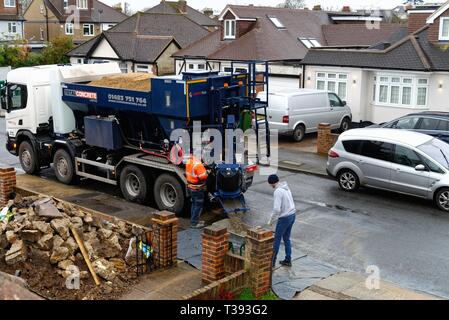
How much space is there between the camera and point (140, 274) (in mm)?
9867

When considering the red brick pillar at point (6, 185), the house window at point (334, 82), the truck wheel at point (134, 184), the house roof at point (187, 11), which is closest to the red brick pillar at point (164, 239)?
the truck wheel at point (134, 184)

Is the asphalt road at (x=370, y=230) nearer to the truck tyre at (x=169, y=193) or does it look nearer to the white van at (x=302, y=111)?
the truck tyre at (x=169, y=193)

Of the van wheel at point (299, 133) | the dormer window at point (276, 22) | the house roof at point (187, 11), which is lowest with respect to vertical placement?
the van wheel at point (299, 133)

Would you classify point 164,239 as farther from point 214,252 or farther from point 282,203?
point 282,203

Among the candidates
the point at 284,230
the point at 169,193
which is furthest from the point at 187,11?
the point at 284,230

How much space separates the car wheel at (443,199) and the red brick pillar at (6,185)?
33.1ft

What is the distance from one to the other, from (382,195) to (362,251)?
4497 millimetres

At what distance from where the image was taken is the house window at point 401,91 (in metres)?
23.5

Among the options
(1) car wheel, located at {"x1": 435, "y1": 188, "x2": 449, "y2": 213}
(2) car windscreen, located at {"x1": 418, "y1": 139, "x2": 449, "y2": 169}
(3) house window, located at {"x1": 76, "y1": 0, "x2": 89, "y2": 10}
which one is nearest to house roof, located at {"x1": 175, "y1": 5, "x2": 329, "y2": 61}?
(2) car windscreen, located at {"x1": 418, "y1": 139, "x2": 449, "y2": 169}

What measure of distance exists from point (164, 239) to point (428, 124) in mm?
12425

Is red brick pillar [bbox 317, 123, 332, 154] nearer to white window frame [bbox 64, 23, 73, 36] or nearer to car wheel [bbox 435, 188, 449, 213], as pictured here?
car wheel [bbox 435, 188, 449, 213]

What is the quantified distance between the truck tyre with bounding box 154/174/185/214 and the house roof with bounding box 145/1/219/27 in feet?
149

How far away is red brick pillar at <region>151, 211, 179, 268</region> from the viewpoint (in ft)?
32.8
